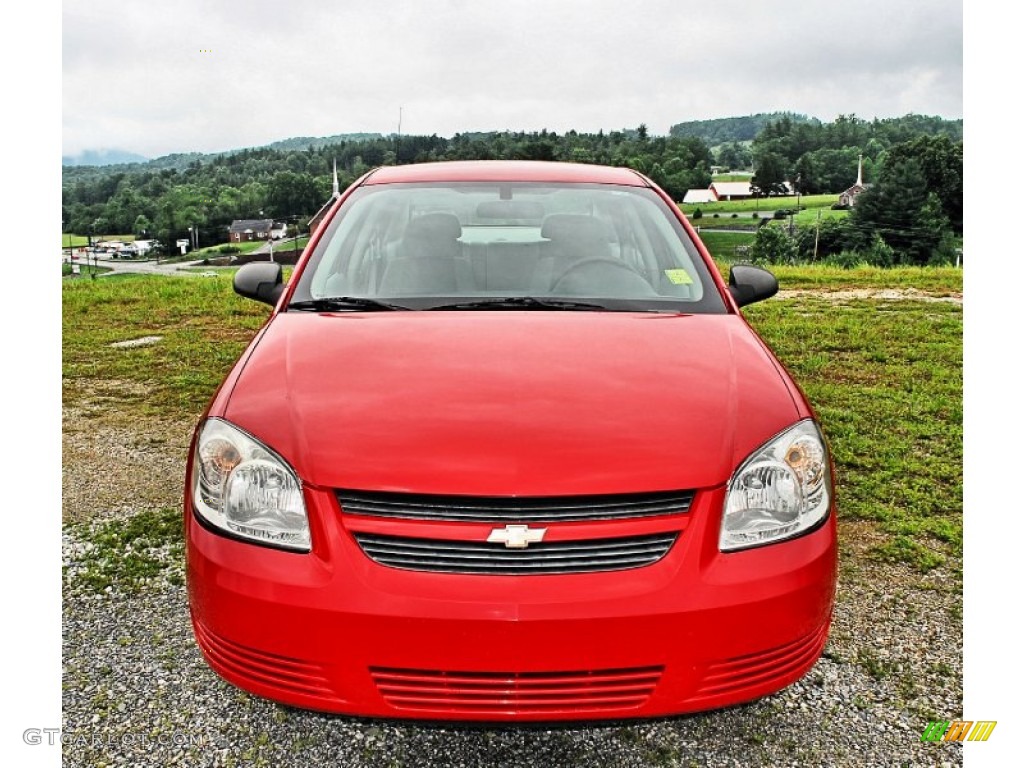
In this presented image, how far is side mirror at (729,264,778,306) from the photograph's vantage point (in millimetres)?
3240

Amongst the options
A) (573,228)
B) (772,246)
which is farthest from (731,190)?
(573,228)

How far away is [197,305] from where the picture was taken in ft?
36.0

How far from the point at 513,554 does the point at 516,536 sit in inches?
1.5

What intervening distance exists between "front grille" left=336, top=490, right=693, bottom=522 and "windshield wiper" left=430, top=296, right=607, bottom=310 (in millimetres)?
979

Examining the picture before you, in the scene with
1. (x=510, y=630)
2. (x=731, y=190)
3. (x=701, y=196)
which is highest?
(x=731, y=190)

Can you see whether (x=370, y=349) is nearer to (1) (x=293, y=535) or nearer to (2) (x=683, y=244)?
(1) (x=293, y=535)

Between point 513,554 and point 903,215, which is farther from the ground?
point 903,215

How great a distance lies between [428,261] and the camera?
117 inches

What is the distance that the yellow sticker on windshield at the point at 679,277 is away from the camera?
2885 mm

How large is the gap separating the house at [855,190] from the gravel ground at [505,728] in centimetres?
7436

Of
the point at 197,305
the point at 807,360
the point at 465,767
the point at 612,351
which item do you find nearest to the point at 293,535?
the point at 465,767

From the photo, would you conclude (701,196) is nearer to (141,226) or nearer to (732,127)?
(732,127)

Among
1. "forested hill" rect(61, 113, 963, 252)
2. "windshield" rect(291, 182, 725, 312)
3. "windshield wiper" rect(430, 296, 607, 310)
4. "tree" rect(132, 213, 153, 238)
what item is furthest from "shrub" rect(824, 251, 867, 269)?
"windshield wiper" rect(430, 296, 607, 310)

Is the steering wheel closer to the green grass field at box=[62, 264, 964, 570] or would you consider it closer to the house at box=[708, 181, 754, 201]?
the green grass field at box=[62, 264, 964, 570]
